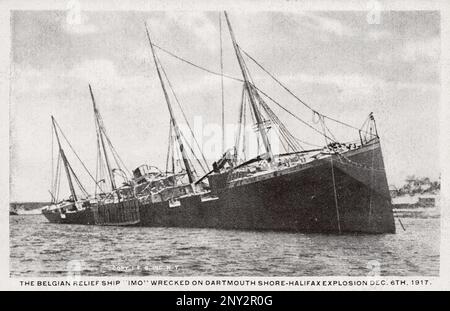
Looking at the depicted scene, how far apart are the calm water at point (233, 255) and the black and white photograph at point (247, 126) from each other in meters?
0.03

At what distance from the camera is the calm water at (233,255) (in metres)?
11.4

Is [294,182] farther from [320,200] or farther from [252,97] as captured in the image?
[252,97]

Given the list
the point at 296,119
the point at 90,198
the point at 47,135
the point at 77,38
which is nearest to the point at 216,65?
the point at 296,119

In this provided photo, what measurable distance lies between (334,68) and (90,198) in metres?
7.80

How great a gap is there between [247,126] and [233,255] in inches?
111

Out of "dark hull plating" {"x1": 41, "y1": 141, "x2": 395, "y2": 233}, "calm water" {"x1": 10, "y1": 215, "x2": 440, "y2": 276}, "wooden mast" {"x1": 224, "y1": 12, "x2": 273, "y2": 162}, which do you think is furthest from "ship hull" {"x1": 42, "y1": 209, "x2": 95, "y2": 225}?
"wooden mast" {"x1": 224, "y1": 12, "x2": 273, "y2": 162}

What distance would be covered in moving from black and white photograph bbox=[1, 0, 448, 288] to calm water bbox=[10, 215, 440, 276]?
0.03 m

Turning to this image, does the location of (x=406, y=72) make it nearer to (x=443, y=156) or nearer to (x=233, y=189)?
(x=443, y=156)

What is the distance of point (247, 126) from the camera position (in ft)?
42.1

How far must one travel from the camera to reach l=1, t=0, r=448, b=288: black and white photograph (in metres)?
11.5

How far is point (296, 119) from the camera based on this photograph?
1255 centimetres

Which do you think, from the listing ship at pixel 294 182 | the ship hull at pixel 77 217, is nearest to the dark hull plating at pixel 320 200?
the listing ship at pixel 294 182

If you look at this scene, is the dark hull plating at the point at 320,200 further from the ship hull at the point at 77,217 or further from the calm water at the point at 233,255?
the ship hull at the point at 77,217

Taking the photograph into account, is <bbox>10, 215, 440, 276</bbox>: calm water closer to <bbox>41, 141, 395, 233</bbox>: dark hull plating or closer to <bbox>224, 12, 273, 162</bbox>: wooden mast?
<bbox>41, 141, 395, 233</bbox>: dark hull plating
